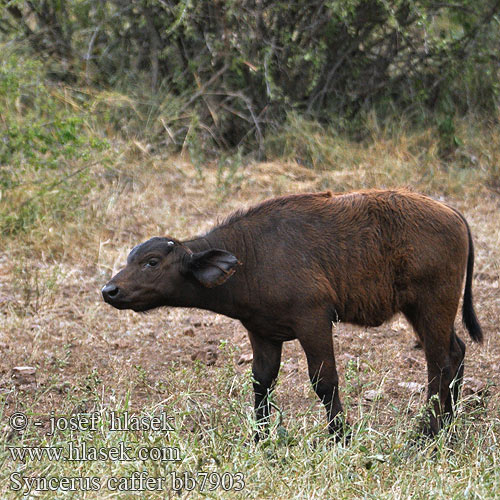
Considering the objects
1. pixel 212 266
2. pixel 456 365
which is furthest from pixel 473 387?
pixel 212 266

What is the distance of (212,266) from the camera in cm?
540

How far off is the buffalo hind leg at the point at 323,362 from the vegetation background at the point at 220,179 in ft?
0.45

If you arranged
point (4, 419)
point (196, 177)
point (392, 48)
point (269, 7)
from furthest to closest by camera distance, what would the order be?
point (392, 48) → point (269, 7) → point (196, 177) → point (4, 419)

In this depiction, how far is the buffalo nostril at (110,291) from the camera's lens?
5.33 metres

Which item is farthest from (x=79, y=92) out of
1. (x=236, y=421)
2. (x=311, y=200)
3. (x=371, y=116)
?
(x=236, y=421)

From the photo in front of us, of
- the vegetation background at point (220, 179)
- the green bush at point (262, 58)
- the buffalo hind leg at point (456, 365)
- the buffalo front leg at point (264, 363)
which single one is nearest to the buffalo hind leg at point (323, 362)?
the vegetation background at point (220, 179)

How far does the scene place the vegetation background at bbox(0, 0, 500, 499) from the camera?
4.92m

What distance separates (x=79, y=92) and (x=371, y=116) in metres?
4.00

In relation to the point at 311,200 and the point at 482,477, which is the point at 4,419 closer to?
the point at 311,200

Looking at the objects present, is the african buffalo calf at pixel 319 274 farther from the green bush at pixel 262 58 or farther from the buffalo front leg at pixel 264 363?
the green bush at pixel 262 58

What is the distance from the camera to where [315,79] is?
11.7 meters

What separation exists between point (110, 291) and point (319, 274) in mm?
1302

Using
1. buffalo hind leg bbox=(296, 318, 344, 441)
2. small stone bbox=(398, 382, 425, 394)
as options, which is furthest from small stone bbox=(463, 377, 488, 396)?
buffalo hind leg bbox=(296, 318, 344, 441)

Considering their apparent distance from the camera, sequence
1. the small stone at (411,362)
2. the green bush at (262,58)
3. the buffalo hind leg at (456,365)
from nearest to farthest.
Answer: the buffalo hind leg at (456,365)
the small stone at (411,362)
the green bush at (262,58)
